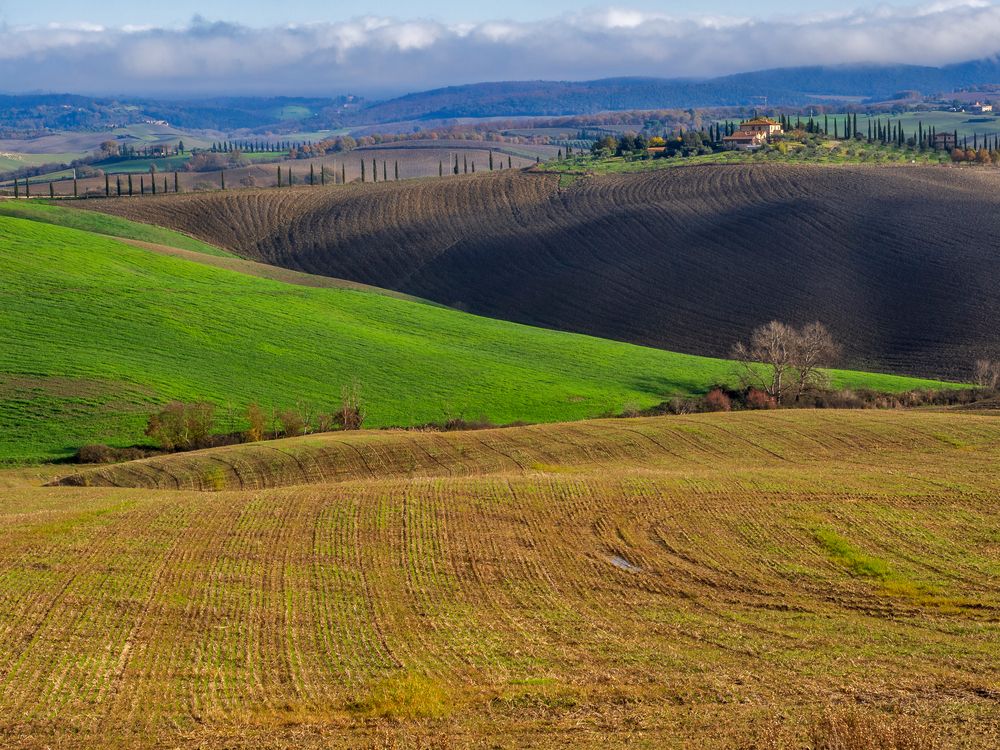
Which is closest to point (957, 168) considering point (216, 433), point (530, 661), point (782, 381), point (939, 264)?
point (939, 264)

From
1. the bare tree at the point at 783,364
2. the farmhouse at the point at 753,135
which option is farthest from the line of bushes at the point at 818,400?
the farmhouse at the point at 753,135

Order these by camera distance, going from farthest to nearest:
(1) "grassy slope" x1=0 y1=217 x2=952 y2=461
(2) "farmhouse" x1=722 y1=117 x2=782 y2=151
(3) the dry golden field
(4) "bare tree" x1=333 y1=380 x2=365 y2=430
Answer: (2) "farmhouse" x1=722 y1=117 x2=782 y2=151 → (1) "grassy slope" x1=0 y1=217 x2=952 y2=461 → (4) "bare tree" x1=333 y1=380 x2=365 y2=430 → (3) the dry golden field

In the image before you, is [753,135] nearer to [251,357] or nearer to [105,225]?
[105,225]

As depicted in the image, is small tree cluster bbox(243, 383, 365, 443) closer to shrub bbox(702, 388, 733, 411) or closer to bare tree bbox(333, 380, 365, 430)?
bare tree bbox(333, 380, 365, 430)

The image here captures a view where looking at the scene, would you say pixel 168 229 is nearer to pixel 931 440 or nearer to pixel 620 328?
pixel 620 328

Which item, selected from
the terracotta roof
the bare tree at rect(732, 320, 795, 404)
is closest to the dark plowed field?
the bare tree at rect(732, 320, 795, 404)
